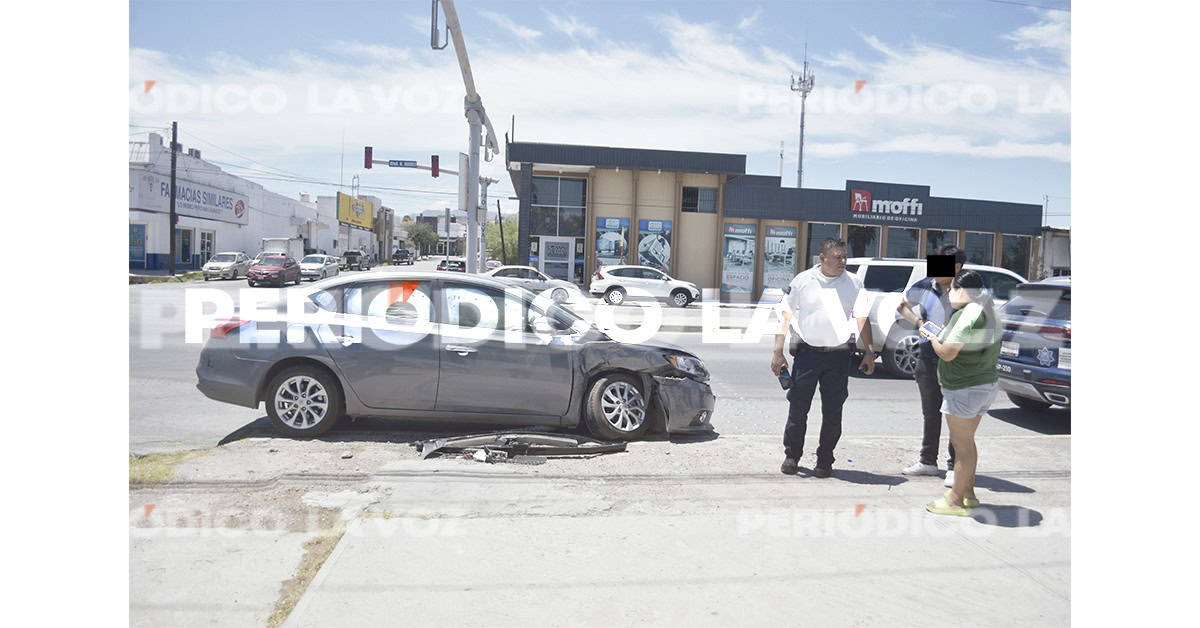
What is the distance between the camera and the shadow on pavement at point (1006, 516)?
488 cm

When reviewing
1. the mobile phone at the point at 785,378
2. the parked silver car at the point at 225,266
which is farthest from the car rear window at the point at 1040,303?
the parked silver car at the point at 225,266

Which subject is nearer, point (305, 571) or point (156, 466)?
point (305, 571)

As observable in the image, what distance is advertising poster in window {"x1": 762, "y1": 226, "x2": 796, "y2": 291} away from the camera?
113 ft

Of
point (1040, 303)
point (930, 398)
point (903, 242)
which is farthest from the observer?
point (903, 242)

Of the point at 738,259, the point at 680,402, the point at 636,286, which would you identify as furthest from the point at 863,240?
the point at 680,402

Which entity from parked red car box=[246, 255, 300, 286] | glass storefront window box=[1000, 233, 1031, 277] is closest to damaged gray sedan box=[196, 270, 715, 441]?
parked red car box=[246, 255, 300, 286]

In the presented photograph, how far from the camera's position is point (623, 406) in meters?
6.55

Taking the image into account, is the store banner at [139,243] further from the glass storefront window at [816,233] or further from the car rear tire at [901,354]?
the car rear tire at [901,354]

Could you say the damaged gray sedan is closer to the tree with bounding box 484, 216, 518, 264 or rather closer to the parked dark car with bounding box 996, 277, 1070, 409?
the parked dark car with bounding box 996, 277, 1070, 409

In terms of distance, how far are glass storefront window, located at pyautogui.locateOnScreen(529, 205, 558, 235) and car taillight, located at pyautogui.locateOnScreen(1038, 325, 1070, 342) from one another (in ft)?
86.5

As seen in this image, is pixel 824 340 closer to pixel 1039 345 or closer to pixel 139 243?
pixel 1039 345

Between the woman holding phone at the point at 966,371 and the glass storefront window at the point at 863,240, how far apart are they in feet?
101

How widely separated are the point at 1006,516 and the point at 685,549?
224cm

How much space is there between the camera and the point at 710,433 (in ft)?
23.2
